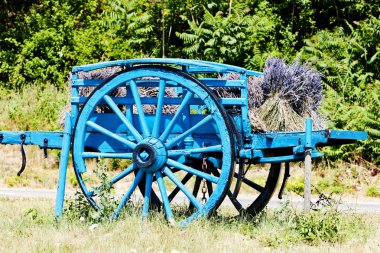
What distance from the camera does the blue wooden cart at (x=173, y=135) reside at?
759 cm

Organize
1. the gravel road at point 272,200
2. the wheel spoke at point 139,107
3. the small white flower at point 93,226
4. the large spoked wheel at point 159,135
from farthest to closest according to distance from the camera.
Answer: the gravel road at point 272,200 → the wheel spoke at point 139,107 → the large spoked wheel at point 159,135 → the small white flower at point 93,226

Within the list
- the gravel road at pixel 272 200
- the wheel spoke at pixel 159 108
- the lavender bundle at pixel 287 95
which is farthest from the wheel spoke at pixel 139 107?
the gravel road at pixel 272 200

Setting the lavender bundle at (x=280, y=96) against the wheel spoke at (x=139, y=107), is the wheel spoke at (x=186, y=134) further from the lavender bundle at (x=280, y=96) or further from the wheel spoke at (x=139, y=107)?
the lavender bundle at (x=280, y=96)

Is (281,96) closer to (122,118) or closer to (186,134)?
(186,134)

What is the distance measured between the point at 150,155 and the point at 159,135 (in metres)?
0.41

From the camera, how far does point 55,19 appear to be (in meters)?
18.6

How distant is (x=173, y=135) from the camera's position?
8.07 m

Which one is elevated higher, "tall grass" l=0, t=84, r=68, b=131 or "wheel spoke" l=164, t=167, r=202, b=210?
"tall grass" l=0, t=84, r=68, b=131

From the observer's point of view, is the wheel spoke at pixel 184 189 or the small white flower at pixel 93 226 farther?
the wheel spoke at pixel 184 189

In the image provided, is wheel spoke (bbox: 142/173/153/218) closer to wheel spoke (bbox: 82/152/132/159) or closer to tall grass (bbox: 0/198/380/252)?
tall grass (bbox: 0/198/380/252)

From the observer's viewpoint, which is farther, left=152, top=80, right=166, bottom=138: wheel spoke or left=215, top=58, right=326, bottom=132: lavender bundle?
left=215, top=58, right=326, bottom=132: lavender bundle

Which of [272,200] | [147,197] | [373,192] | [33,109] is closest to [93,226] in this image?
[147,197]

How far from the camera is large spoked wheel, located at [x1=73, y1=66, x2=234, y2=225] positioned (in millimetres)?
7566

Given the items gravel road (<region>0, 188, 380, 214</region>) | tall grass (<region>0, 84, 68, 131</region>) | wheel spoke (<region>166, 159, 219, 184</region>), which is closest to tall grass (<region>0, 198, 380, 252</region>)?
wheel spoke (<region>166, 159, 219, 184</region>)
